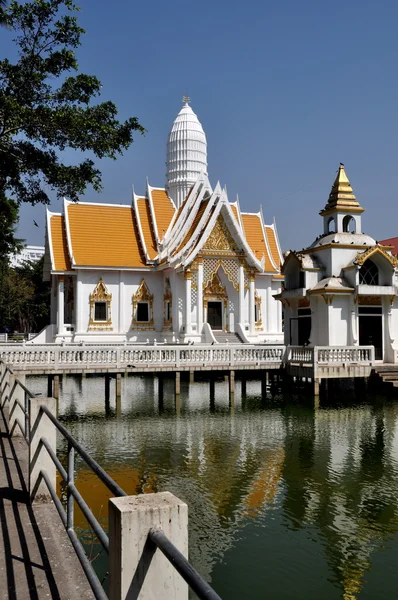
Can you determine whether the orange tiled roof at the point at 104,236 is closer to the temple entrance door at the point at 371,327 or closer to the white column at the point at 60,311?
the white column at the point at 60,311

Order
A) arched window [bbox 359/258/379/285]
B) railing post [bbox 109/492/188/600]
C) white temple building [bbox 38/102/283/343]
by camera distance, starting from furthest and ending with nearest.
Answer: white temple building [bbox 38/102/283/343]
arched window [bbox 359/258/379/285]
railing post [bbox 109/492/188/600]

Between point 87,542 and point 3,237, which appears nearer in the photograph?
point 87,542

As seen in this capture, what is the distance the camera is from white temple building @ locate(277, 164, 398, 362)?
73.5 feet

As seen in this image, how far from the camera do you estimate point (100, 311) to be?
31.6 m

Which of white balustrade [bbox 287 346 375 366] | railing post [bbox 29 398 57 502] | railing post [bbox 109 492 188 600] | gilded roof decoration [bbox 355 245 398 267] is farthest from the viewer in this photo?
gilded roof decoration [bbox 355 245 398 267]

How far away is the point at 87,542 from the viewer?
7.78 metres

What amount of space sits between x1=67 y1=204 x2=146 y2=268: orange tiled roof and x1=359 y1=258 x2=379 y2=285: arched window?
526 inches

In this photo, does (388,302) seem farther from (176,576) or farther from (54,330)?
(176,576)

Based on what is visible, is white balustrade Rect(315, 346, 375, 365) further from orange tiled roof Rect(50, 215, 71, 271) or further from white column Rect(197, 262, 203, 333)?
orange tiled roof Rect(50, 215, 71, 271)

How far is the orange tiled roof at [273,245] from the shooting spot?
36.2m

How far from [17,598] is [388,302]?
70.1 ft

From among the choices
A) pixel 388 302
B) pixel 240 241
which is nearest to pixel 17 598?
pixel 388 302

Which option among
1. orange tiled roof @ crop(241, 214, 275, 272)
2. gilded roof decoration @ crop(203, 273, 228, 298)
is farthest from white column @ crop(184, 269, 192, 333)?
orange tiled roof @ crop(241, 214, 275, 272)

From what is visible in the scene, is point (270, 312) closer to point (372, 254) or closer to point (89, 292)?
point (89, 292)
